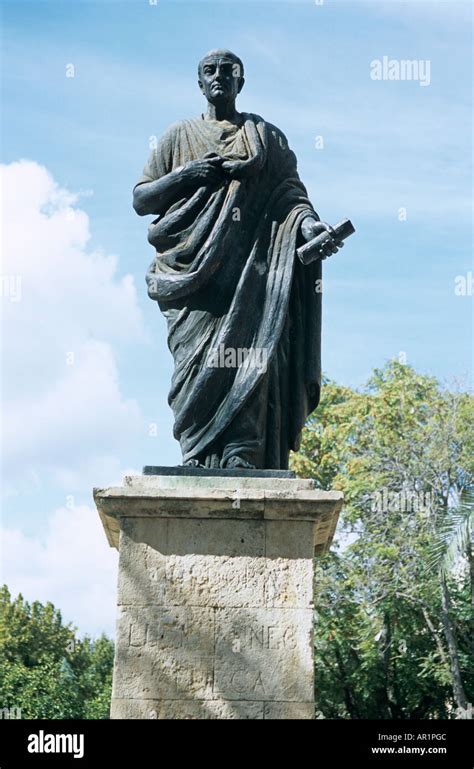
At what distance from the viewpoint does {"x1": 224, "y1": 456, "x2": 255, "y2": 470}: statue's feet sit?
7160 millimetres

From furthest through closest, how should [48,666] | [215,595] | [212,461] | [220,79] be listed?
[48,666], [220,79], [212,461], [215,595]

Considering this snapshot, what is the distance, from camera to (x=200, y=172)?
25.0ft

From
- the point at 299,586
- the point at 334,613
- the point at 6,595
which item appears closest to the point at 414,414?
the point at 334,613

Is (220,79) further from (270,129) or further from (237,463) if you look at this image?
(237,463)

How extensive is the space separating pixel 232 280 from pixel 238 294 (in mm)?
136

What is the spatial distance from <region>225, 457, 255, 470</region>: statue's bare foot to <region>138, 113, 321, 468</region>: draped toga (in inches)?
2.3

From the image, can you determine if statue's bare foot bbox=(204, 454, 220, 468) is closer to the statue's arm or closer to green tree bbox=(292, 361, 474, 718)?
the statue's arm

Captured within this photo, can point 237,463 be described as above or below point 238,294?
below

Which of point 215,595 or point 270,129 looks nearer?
point 215,595

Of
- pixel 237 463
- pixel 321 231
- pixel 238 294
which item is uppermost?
pixel 321 231

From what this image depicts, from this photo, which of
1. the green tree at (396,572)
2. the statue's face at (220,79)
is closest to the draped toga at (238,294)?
the statue's face at (220,79)

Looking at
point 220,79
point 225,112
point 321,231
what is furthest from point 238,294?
point 220,79

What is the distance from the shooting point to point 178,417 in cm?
744
